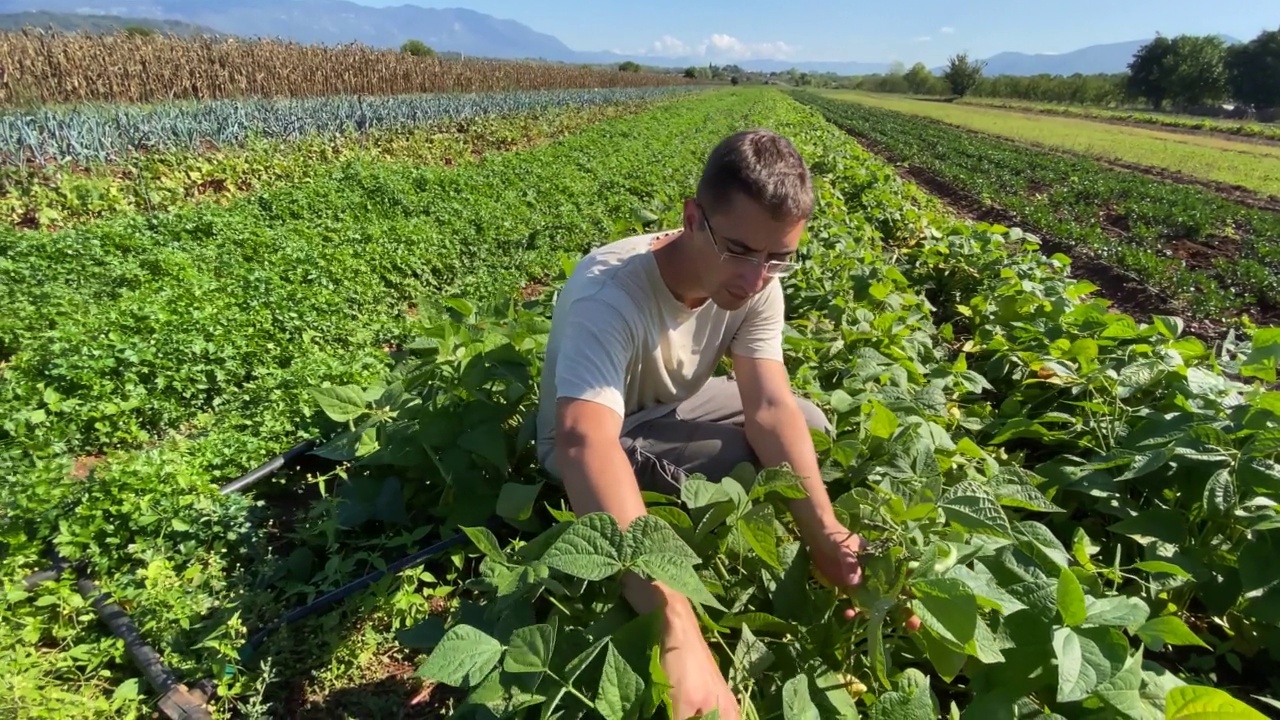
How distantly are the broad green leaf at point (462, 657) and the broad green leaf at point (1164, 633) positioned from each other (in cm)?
135

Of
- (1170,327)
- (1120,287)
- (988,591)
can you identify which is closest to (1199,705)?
(988,591)

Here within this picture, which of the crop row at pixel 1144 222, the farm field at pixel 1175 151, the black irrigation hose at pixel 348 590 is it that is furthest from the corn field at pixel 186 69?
the farm field at pixel 1175 151

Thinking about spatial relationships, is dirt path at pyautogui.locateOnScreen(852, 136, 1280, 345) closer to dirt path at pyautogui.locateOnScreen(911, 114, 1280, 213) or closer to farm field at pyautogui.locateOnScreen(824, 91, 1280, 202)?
dirt path at pyautogui.locateOnScreen(911, 114, 1280, 213)

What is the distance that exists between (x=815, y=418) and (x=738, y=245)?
0.83m

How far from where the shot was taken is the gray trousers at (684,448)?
216 cm

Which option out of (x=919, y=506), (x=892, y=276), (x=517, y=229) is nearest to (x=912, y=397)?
(x=919, y=506)

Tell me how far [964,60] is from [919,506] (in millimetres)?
108032

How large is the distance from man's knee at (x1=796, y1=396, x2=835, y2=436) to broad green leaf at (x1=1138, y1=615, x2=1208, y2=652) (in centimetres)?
99

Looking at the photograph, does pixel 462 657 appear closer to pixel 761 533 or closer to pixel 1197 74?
pixel 761 533

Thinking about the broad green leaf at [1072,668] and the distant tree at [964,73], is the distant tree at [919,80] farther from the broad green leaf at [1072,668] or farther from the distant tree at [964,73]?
the broad green leaf at [1072,668]

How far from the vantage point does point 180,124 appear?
9578 mm

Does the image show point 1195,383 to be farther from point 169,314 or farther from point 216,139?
point 216,139

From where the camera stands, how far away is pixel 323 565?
251 centimetres

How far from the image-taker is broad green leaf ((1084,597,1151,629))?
134 cm
